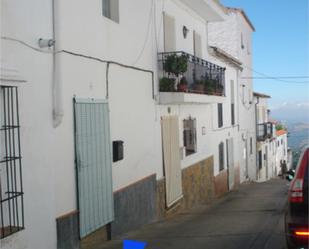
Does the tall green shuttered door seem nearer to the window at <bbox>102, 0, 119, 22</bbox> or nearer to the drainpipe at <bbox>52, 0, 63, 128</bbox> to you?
the drainpipe at <bbox>52, 0, 63, 128</bbox>

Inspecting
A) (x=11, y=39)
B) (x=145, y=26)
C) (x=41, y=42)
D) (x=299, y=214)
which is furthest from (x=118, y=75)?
(x=299, y=214)

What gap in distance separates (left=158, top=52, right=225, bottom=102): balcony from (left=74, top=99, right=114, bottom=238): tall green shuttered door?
147 inches

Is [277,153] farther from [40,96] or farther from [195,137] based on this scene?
[40,96]

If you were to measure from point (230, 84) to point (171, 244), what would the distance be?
1572 cm

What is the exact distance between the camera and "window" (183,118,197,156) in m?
15.4

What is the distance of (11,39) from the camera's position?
632 cm

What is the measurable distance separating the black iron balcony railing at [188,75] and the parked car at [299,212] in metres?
7.27

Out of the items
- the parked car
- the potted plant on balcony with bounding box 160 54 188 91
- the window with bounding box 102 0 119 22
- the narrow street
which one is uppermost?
the window with bounding box 102 0 119 22

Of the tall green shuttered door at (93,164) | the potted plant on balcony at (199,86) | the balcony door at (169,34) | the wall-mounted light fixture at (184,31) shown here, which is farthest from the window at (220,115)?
the tall green shuttered door at (93,164)

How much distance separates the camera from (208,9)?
16.5m

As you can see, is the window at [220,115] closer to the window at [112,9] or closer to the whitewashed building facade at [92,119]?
the whitewashed building facade at [92,119]

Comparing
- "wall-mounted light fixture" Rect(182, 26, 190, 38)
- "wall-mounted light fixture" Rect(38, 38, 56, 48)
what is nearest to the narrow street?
"wall-mounted light fixture" Rect(38, 38, 56, 48)

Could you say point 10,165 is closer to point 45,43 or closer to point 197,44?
point 45,43

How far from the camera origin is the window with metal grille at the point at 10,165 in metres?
6.28
